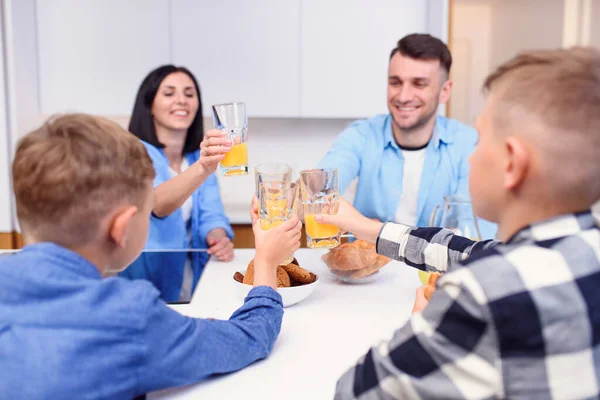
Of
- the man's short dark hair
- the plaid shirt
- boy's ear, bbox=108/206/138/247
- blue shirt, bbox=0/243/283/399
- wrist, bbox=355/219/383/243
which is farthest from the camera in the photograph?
the man's short dark hair

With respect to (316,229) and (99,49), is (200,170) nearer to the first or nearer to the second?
(316,229)

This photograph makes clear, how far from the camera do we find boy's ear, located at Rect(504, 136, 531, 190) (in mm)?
792

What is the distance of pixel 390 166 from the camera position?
252cm

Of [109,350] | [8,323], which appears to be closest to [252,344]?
[109,350]

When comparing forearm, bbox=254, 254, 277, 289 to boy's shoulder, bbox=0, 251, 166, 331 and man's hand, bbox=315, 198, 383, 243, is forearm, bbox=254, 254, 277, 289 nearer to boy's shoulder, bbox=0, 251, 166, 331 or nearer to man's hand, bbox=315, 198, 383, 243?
man's hand, bbox=315, 198, 383, 243

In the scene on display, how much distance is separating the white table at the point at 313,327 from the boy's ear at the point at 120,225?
0.88 feet

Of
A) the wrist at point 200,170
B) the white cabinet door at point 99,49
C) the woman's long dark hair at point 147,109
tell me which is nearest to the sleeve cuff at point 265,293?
the wrist at point 200,170

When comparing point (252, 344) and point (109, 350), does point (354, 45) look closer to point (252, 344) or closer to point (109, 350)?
point (252, 344)

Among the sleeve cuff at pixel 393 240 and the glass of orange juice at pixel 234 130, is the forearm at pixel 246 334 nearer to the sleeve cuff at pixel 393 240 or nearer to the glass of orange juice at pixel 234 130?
the sleeve cuff at pixel 393 240

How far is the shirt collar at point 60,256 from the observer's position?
0.89 m

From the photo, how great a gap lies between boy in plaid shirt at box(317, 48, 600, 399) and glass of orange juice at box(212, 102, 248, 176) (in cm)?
81

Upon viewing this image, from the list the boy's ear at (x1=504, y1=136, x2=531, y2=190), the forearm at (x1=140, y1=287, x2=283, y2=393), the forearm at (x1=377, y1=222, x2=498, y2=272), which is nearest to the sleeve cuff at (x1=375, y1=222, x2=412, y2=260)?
the forearm at (x1=377, y1=222, x2=498, y2=272)

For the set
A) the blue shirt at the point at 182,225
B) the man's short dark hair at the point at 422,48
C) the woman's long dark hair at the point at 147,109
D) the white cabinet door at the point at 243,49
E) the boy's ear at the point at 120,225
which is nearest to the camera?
the boy's ear at the point at 120,225

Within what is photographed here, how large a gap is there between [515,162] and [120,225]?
59 centimetres
